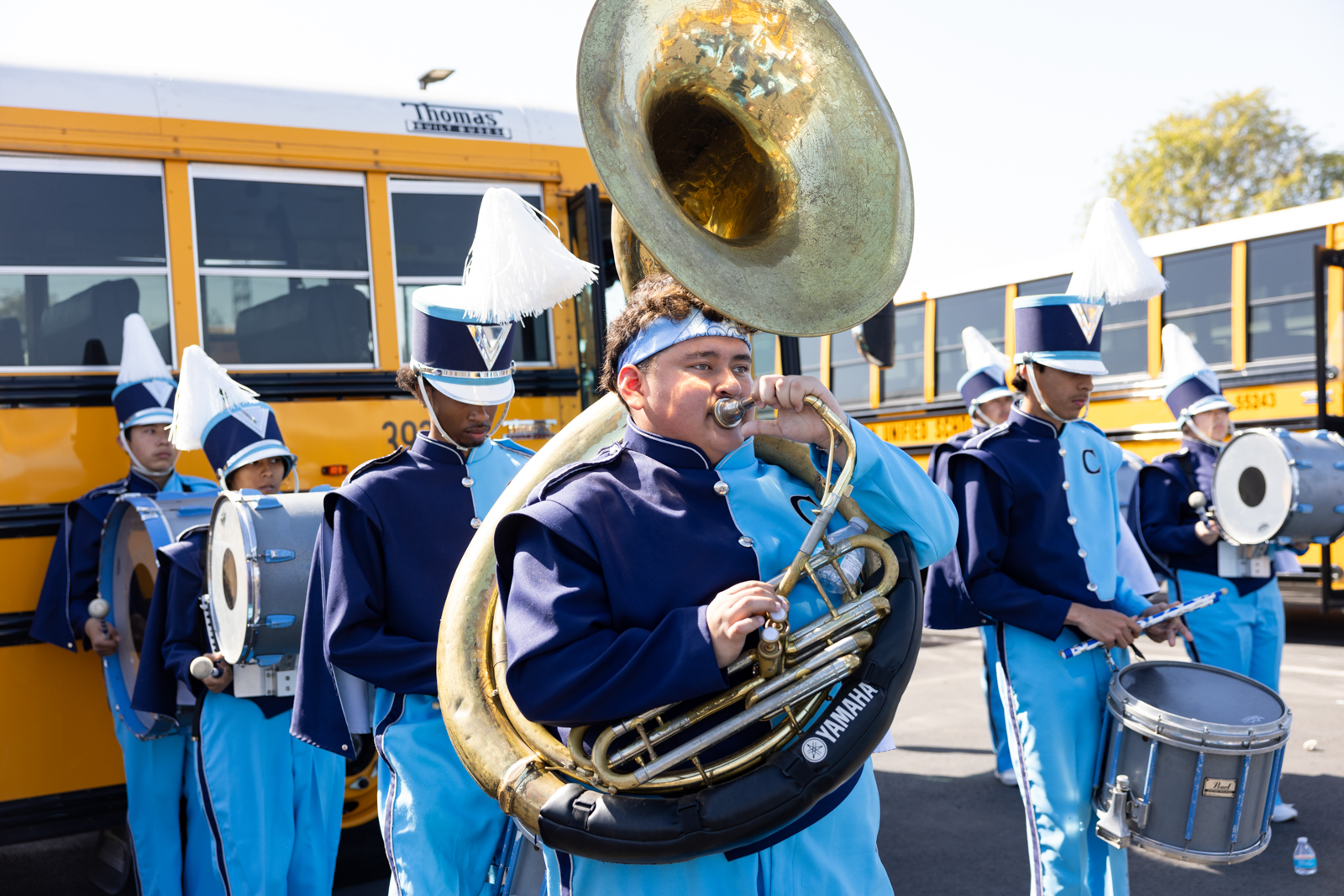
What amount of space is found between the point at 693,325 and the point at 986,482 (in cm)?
202

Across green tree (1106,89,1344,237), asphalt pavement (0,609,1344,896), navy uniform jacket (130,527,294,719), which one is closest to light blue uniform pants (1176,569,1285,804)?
asphalt pavement (0,609,1344,896)

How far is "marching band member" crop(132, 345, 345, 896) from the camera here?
378cm

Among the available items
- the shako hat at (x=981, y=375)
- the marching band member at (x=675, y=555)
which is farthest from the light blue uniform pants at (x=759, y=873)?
the shako hat at (x=981, y=375)

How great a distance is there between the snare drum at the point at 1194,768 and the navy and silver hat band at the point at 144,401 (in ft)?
11.9

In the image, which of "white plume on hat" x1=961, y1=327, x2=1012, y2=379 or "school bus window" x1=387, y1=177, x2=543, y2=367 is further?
"white plume on hat" x1=961, y1=327, x2=1012, y2=379

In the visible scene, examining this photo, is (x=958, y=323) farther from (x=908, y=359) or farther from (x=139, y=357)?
(x=139, y=357)

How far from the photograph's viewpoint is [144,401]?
439 cm

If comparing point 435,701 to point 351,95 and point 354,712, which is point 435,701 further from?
point 351,95

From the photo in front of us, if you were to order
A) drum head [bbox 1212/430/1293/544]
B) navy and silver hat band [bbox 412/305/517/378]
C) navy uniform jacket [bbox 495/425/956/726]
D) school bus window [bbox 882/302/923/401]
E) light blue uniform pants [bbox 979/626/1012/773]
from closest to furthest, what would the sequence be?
navy uniform jacket [bbox 495/425/956/726]
navy and silver hat band [bbox 412/305/517/378]
drum head [bbox 1212/430/1293/544]
light blue uniform pants [bbox 979/626/1012/773]
school bus window [bbox 882/302/923/401]

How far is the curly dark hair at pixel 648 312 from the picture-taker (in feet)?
6.59

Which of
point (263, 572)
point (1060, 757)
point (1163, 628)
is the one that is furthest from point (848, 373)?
point (263, 572)

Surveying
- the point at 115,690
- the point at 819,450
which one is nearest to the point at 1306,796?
the point at 819,450

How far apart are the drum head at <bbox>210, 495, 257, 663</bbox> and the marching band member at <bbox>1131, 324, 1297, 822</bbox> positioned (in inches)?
159

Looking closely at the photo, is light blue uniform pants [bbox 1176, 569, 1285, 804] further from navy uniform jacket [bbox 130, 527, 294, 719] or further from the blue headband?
navy uniform jacket [bbox 130, 527, 294, 719]
